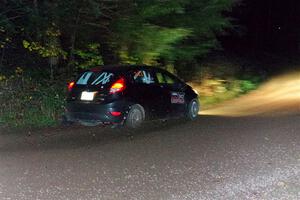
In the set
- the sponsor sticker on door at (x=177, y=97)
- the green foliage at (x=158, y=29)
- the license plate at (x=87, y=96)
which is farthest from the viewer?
the green foliage at (x=158, y=29)

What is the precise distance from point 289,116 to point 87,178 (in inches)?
303

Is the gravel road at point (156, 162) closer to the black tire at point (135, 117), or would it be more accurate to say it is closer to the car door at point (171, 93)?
the black tire at point (135, 117)

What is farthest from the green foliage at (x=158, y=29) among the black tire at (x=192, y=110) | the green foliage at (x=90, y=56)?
the black tire at (x=192, y=110)

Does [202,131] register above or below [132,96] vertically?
below

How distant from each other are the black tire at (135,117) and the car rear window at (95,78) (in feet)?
2.82

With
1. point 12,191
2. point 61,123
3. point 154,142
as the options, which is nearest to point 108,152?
point 154,142

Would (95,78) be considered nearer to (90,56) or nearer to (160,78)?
Result: (160,78)

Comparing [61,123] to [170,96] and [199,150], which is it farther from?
[199,150]

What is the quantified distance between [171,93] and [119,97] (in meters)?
2.01

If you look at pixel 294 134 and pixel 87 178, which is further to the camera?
pixel 294 134

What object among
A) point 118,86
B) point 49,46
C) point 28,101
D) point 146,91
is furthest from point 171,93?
point 49,46

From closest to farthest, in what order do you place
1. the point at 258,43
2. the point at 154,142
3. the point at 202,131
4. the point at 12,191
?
the point at 12,191 → the point at 154,142 → the point at 202,131 → the point at 258,43

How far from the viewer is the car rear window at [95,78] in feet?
40.3

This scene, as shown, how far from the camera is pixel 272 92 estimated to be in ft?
71.3
